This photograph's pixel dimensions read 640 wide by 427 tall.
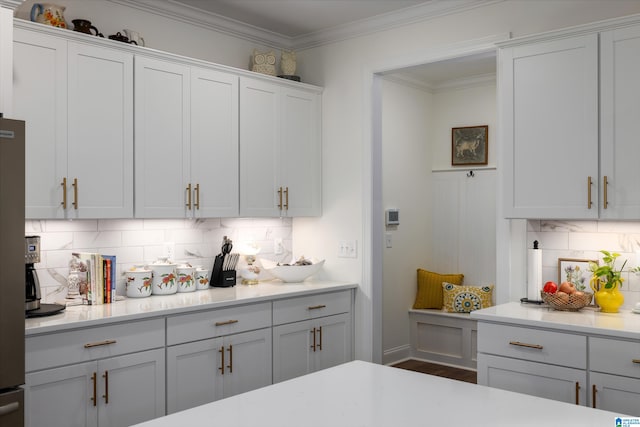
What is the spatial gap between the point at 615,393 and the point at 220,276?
7.81ft

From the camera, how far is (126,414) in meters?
2.87

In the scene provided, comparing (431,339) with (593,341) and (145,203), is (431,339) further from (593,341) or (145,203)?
(145,203)

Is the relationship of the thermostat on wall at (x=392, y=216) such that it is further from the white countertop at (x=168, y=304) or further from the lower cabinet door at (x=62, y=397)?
the lower cabinet door at (x=62, y=397)

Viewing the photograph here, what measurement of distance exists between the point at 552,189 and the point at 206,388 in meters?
2.14

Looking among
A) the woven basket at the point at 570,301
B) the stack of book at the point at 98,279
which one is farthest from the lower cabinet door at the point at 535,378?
the stack of book at the point at 98,279

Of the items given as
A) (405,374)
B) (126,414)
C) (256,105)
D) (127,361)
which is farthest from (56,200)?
A: (405,374)

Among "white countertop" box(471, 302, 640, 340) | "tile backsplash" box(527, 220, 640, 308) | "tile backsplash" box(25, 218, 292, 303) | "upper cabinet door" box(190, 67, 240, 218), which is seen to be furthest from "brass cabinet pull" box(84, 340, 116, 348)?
"tile backsplash" box(527, 220, 640, 308)

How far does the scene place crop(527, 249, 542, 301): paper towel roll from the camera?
3.24m

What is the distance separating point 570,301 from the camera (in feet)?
9.86

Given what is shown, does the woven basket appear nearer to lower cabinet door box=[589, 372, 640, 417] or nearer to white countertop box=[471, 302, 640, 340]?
white countertop box=[471, 302, 640, 340]

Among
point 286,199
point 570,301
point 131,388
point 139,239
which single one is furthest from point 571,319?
point 139,239

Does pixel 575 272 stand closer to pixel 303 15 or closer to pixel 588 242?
pixel 588 242

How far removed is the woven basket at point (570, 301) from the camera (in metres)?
3.00

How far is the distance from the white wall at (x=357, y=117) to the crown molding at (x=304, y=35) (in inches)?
1.8
